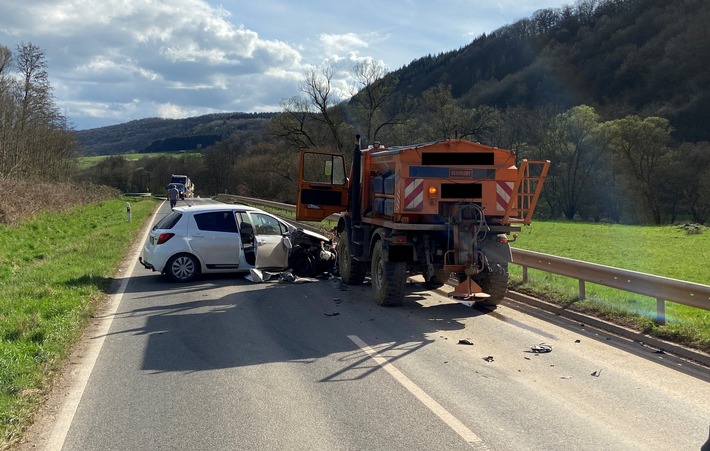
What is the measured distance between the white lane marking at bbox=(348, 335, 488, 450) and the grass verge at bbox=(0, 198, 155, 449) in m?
3.24

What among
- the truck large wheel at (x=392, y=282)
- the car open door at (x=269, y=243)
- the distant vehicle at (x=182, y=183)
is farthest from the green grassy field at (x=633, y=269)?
Result: the distant vehicle at (x=182, y=183)

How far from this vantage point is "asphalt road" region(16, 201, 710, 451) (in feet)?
15.3

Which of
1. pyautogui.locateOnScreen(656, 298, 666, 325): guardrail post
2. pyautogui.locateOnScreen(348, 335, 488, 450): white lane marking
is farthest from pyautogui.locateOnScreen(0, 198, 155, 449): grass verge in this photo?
pyautogui.locateOnScreen(656, 298, 666, 325): guardrail post

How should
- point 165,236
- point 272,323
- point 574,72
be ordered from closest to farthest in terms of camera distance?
point 272,323 < point 165,236 < point 574,72

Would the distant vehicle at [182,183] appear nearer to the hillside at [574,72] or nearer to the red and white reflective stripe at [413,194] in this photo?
the hillside at [574,72]

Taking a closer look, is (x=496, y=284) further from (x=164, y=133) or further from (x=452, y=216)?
(x=164, y=133)

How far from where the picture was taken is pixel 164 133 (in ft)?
454

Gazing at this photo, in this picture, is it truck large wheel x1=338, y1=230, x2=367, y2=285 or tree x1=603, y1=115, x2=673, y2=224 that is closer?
truck large wheel x1=338, y1=230, x2=367, y2=285

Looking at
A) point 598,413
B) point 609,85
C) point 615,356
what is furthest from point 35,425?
point 609,85

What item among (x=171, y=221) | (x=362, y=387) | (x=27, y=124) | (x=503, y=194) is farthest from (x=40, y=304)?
(x=27, y=124)

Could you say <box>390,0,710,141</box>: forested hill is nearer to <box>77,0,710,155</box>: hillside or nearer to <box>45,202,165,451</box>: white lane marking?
<box>77,0,710,155</box>: hillside

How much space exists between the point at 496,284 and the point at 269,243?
→ 4986 millimetres

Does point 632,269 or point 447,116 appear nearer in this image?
point 632,269

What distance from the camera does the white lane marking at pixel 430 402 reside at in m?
4.61
